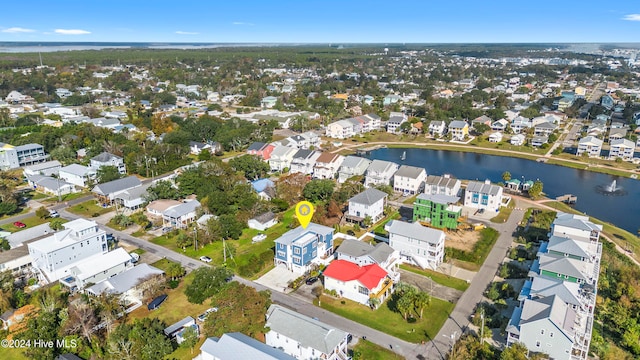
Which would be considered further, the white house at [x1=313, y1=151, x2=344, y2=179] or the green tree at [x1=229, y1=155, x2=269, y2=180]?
the white house at [x1=313, y1=151, x2=344, y2=179]

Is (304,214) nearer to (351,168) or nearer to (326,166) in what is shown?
(351,168)

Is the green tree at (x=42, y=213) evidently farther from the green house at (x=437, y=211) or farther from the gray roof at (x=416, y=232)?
the green house at (x=437, y=211)

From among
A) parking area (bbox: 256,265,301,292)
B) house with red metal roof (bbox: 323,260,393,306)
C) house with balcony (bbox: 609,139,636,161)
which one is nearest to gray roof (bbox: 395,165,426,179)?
house with red metal roof (bbox: 323,260,393,306)

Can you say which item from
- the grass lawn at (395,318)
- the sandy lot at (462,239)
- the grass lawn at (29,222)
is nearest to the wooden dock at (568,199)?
the sandy lot at (462,239)

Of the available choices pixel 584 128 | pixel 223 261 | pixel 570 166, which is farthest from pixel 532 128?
pixel 223 261

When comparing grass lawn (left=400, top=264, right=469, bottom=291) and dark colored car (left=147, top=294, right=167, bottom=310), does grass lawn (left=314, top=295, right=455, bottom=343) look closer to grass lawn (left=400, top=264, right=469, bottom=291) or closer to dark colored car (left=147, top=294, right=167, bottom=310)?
grass lawn (left=400, top=264, right=469, bottom=291)

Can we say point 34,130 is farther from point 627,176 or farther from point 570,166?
point 627,176
